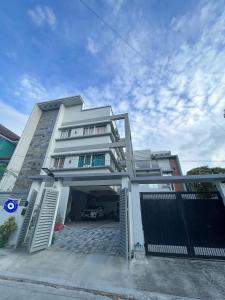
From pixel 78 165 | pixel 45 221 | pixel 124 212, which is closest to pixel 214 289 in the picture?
pixel 124 212

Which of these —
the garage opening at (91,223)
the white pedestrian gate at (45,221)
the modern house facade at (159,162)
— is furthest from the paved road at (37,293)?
the modern house facade at (159,162)

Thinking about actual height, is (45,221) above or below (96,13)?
below

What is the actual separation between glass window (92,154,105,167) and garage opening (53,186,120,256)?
2.54 meters

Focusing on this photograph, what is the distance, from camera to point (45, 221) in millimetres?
5934

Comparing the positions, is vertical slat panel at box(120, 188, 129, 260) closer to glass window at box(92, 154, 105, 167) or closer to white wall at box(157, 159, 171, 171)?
glass window at box(92, 154, 105, 167)

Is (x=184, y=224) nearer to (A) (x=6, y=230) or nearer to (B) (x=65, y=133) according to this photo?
(A) (x=6, y=230)

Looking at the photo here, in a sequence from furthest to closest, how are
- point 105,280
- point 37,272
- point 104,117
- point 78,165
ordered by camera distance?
point 104,117 → point 78,165 → point 37,272 → point 105,280

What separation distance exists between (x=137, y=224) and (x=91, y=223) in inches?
343

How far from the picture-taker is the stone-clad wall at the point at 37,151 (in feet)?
46.2

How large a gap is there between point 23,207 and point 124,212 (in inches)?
184

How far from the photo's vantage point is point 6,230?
5.84 meters

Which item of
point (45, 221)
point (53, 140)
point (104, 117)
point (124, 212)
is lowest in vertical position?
point (45, 221)

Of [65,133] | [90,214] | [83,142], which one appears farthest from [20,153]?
[90,214]

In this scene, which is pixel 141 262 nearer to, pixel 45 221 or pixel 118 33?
pixel 45 221
